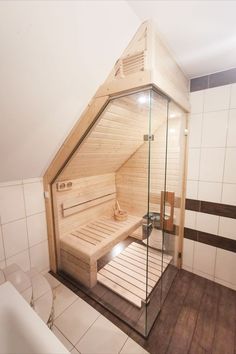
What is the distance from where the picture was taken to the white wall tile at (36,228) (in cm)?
174

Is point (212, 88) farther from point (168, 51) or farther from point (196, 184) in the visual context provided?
point (196, 184)

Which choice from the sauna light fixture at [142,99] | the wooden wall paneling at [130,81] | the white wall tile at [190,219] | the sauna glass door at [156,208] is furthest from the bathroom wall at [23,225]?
the white wall tile at [190,219]

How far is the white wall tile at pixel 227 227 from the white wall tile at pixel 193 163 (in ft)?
1.64

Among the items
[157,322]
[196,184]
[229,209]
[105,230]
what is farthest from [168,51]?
[157,322]

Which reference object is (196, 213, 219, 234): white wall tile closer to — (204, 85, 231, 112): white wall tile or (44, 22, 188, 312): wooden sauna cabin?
(44, 22, 188, 312): wooden sauna cabin

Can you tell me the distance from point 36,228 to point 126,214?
3.95ft

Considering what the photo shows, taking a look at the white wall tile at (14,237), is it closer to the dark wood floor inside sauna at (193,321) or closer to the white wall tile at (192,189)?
the dark wood floor inside sauna at (193,321)

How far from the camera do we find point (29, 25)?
731 millimetres

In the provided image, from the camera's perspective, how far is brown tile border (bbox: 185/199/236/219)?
5.53 feet

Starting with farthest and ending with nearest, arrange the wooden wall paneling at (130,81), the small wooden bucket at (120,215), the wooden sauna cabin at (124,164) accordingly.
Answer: the small wooden bucket at (120,215), the wooden sauna cabin at (124,164), the wooden wall paneling at (130,81)

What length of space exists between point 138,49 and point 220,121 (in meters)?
1.09

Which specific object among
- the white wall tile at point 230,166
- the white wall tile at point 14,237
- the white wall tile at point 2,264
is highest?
the white wall tile at point 230,166

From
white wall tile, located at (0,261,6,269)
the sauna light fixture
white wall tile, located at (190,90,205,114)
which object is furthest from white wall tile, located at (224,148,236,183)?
white wall tile, located at (0,261,6,269)

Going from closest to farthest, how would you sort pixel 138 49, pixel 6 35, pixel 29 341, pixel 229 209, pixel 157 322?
pixel 6 35, pixel 29 341, pixel 138 49, pixel 157 322, pixel 229 209
